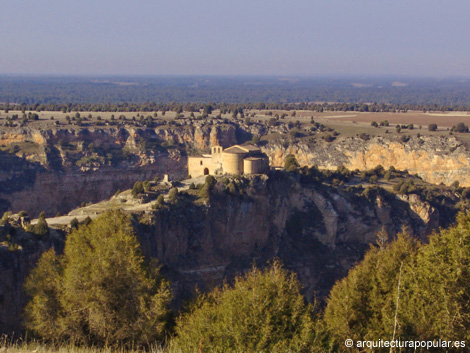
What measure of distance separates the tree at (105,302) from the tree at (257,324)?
119cm

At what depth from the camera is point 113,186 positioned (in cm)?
5028

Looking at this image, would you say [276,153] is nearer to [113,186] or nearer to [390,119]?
[113,186]

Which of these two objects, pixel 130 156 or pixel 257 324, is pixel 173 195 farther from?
pixel 130 156

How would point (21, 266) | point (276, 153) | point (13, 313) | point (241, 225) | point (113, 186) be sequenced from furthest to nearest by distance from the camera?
point (276, 153)
point (113, 186)
point (241, 225)
point (21, 266)
point (13, 313)

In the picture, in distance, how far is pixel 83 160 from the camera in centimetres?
5012

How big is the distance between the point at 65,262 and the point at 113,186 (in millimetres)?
34486

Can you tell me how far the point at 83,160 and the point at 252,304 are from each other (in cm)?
4000

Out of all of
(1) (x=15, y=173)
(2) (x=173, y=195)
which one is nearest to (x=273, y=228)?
(2) (x=173, y=195)

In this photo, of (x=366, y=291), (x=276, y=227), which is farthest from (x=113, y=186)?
(x=366, y=291)

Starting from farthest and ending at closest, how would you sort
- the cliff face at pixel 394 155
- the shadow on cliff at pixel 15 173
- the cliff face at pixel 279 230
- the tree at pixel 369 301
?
the cliff face at pixel 394 155
the shadow on cliff at pixel 15 173
the cliff face at pixel 279 230
the tree at pixel 369 301

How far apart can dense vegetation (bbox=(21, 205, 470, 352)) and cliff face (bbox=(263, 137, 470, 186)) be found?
3625 cm

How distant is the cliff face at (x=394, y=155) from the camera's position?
50.3 metres

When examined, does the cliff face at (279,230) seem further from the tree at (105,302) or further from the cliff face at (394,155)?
the tree at (105,302)

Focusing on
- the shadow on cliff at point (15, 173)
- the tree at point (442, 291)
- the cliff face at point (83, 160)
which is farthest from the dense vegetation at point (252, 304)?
the cliff face at point (83, 160)
